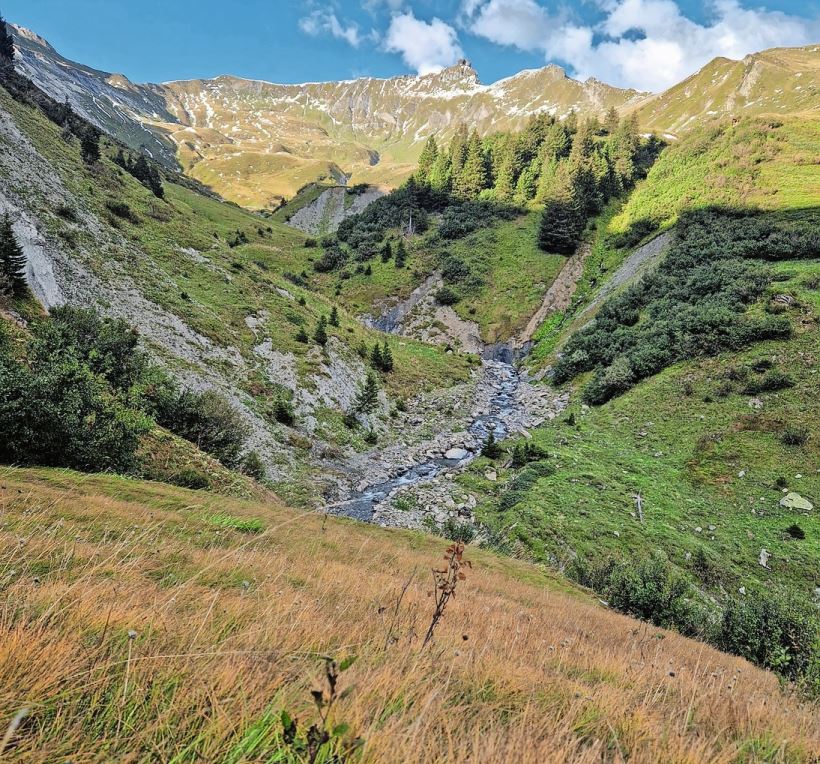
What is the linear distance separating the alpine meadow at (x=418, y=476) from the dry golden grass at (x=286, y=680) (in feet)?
0.07

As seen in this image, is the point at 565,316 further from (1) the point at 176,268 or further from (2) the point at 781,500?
(1) the point at 176,268

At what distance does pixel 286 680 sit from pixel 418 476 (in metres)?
19.4

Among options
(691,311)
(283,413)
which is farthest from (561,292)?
(283,413)

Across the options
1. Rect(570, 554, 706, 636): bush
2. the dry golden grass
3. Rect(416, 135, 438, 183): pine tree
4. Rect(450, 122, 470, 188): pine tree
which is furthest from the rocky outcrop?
the dry golden grass

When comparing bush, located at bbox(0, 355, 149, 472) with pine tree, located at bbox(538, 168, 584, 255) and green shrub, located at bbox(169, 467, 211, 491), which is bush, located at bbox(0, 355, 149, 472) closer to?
green shrub, located at bbox(169, 467, 211, 491)

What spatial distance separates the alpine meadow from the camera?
179 cm

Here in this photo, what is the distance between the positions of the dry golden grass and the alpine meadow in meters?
0.02

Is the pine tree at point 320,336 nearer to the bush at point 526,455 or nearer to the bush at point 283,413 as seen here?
the bush at point 283,413

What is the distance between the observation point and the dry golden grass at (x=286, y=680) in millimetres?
1392

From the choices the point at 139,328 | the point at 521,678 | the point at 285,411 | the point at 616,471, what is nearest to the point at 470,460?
the point at 616,471

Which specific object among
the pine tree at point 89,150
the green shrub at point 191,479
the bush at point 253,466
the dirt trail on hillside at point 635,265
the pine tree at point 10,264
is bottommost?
the bush at point 253,466

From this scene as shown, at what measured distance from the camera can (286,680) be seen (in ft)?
6.07

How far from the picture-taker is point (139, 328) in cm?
2031

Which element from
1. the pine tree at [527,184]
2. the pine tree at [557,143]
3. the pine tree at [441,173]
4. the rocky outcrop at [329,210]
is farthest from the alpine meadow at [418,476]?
the rocky outcrop at [329,210]
